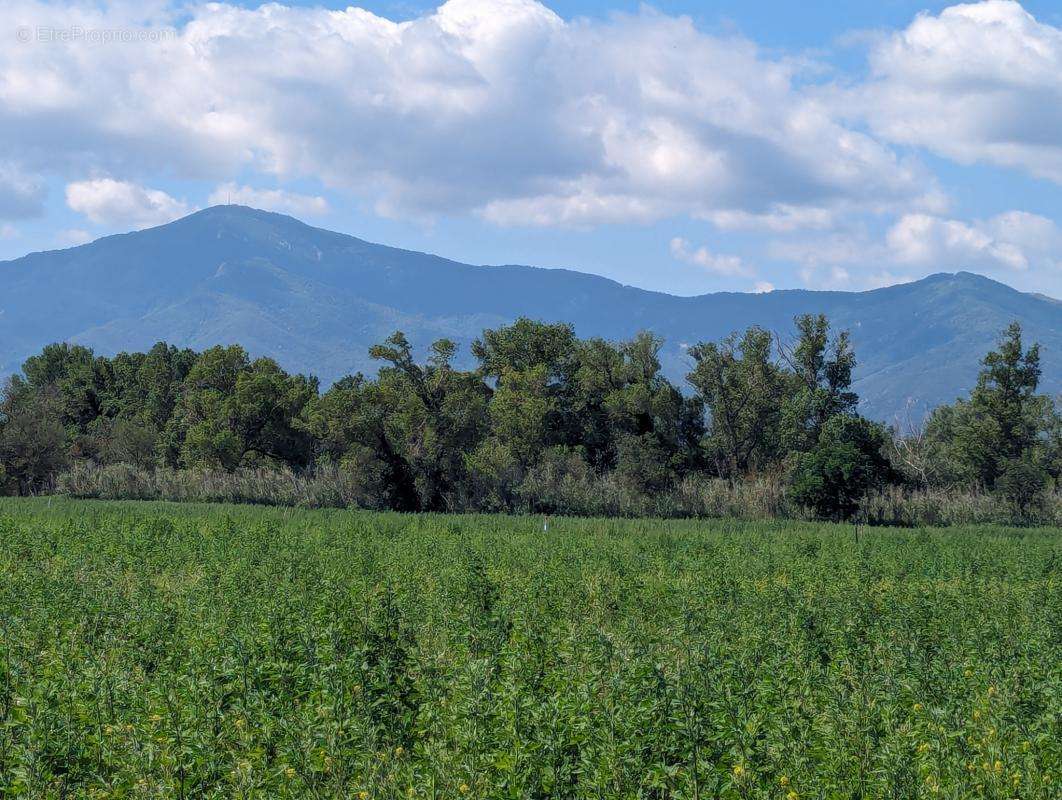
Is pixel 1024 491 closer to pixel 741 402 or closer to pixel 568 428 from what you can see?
pixel 741 402

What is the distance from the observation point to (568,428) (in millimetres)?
53000

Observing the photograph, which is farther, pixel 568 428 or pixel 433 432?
pixel 568 428

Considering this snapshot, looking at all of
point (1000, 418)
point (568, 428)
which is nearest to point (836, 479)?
point (1000, 418)

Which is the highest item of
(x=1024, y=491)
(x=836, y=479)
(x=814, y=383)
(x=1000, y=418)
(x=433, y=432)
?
(x=814, y=383)

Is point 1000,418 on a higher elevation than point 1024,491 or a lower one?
higher

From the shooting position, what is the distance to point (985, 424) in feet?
167

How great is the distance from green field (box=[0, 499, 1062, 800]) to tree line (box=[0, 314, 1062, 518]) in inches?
1154

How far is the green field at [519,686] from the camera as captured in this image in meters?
7.05

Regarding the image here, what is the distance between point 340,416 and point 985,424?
3337 centimetres

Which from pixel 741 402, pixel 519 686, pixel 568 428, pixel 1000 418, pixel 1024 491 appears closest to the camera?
pixel 519 686

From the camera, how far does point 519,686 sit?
8.09 metres

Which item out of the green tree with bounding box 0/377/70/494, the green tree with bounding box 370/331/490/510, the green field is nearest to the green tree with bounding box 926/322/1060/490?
the green tree with bounding box 370/331/490/510

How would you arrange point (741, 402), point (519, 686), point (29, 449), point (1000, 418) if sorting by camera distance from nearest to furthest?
point (519, 686), point (1000, 418), point (741, 402), point (29, 449)

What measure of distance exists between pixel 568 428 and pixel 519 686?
4497 centimetres
